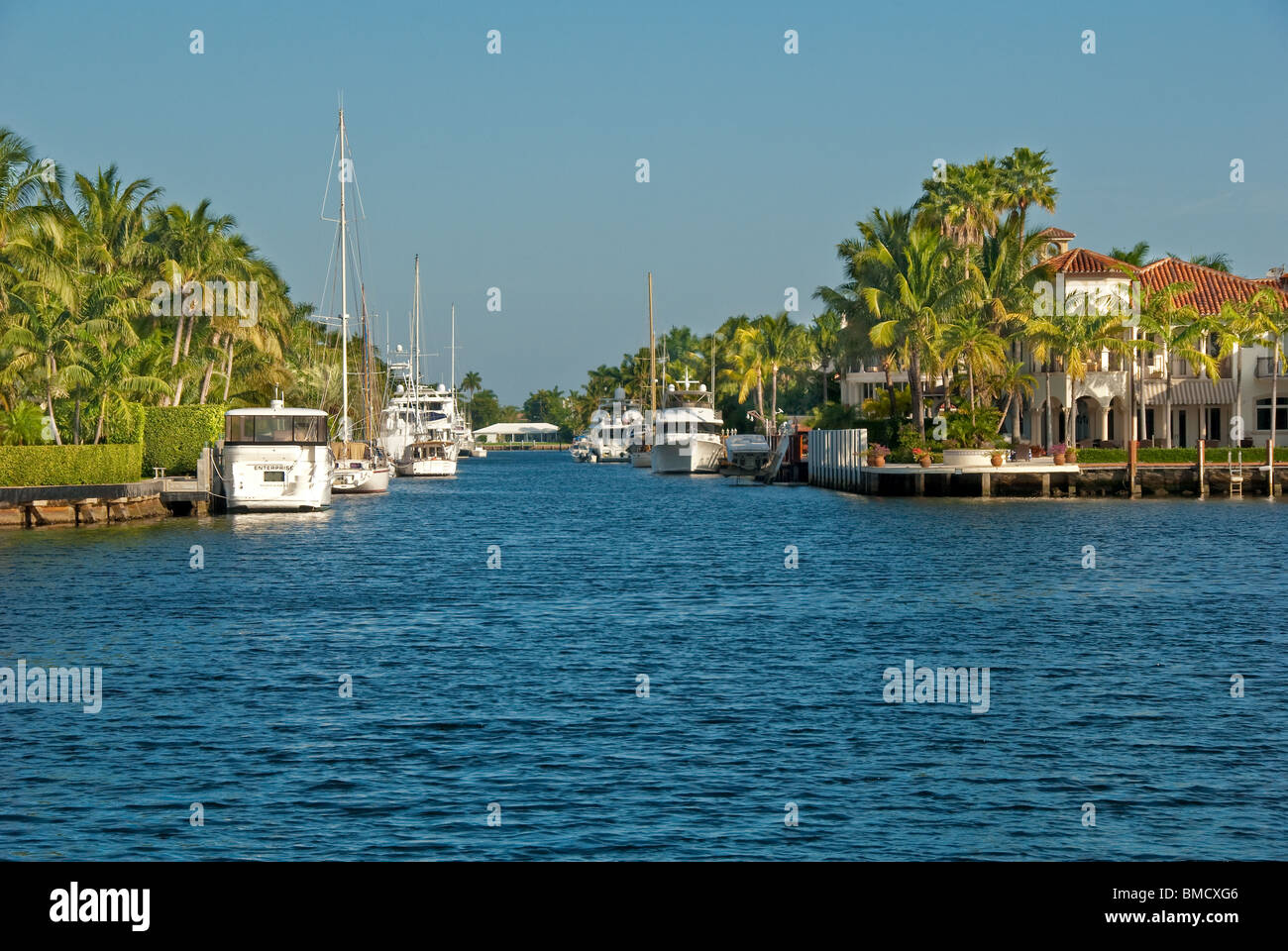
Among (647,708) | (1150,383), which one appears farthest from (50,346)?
(1150,383)

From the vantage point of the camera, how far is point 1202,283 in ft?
264

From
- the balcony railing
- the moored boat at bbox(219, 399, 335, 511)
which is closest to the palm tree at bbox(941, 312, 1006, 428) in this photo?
the balcony railing

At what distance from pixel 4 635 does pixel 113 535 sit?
22.3 metres

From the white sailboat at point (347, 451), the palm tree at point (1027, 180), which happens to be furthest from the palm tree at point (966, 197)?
the white sailboat at point (347, 451)

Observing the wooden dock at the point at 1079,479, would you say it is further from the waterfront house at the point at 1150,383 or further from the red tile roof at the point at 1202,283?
the red tile roof at the point at 1202,283

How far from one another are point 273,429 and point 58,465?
780 cm

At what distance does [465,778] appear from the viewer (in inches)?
564

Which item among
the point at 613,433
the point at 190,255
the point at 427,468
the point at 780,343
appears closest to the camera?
the point at 190,255

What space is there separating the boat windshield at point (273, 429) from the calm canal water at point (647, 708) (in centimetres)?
1191

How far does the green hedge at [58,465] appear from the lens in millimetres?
47750

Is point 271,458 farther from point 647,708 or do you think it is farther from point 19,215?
point 647,708

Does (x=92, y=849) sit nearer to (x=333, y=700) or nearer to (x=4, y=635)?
(x=333, y=700)

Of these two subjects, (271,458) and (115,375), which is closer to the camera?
(271,458)

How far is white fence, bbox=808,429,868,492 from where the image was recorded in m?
71.9
